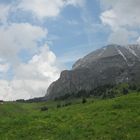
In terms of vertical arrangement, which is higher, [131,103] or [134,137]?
[131,103]

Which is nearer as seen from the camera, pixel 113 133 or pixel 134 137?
pixel 134 137

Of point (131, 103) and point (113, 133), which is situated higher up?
point (131, 103)

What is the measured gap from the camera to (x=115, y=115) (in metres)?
37.9

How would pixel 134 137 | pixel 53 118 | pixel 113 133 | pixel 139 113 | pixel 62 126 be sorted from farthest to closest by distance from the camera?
pixel 53 118
pixel 139 113
pixel 62 126
pixel 113 133
pixel 134 137

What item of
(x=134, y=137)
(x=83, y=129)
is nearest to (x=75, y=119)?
(x=83, y=129)

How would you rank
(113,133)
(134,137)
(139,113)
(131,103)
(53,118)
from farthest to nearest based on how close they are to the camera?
1. (131,103)
2. (53,118)
3. (139,113)
4. (113,133)
5. (134,137)

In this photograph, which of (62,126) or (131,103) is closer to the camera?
(62,126)

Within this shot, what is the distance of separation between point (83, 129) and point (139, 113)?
7.26 meters

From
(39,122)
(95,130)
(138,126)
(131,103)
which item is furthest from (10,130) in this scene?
(131,103)

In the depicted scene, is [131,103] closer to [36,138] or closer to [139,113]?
[139,113]

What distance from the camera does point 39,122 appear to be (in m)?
38.1

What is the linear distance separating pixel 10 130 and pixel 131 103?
1546 cm

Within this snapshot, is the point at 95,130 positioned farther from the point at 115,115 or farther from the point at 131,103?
the point at 131,103

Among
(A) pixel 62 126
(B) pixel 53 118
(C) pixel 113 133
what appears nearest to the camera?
(C) pixel 113 133
